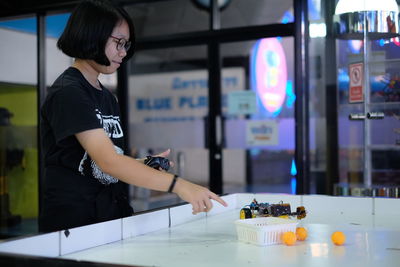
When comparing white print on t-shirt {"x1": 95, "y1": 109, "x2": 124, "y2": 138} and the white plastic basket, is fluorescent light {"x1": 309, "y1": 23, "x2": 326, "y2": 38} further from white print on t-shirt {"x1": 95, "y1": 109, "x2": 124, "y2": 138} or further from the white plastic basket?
the white plastic basket

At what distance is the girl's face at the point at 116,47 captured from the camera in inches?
70.5

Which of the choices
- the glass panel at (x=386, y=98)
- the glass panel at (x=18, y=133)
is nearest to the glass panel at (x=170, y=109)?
the glass panel at (x=18, y=133)

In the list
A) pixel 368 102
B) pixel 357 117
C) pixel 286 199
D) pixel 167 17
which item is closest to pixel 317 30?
pixel 368 102

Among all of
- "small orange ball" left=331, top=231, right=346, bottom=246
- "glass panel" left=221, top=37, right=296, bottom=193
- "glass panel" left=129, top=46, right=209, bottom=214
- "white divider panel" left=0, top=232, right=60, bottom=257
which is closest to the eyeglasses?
"white divider panel" left=0, top=232, right=60, bottom=257

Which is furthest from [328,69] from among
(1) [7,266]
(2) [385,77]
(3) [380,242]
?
(1) [7,266]

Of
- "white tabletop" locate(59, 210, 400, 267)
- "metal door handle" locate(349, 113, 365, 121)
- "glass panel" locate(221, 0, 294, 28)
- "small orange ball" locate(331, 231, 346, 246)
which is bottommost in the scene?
"white tabletop" locate(59, 210, 400, 267)

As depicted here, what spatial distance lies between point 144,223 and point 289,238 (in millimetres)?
510

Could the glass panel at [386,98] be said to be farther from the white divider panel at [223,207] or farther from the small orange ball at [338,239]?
the small orange ball at [338,239]

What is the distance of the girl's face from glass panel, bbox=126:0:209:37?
10.9ft

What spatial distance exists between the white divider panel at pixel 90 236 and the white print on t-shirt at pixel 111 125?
13.4 inches

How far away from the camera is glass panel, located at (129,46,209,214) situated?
5777mm

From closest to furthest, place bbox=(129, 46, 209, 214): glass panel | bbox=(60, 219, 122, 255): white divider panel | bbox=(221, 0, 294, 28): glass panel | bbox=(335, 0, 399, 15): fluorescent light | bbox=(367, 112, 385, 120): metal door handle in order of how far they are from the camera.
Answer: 1. bbox=(60, 219, 122, 255): white divider panel
2. bbox=(335, 0, 399, 15): fluorescent light
3. bbox=(367, 112, 385, 120): metal door handle
4. bbox=(221, 0, 294, 28): glass panel
5. bbox=(129, 46, 209, 214): glass panel

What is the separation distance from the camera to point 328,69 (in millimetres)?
4539

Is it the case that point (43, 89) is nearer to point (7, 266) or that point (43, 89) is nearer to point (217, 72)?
point (217, 72)
